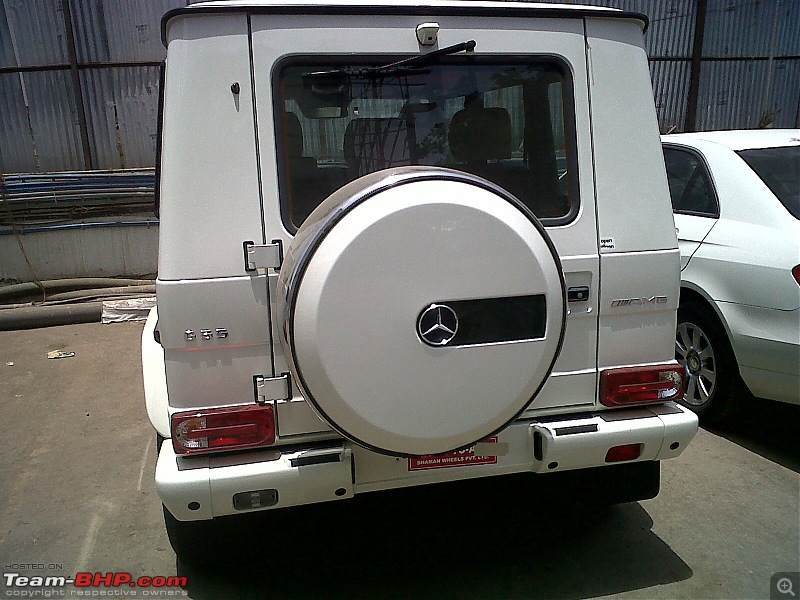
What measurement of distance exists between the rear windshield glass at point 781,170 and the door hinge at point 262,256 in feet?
10.1

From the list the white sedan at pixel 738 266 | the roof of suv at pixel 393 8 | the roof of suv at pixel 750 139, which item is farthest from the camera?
the roof of suv at pixel 750 139

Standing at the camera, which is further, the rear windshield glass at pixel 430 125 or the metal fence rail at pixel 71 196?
the metal fence rail at pixel 71 196

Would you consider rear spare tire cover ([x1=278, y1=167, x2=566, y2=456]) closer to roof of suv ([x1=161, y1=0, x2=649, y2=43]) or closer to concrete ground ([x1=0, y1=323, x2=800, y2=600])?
roof of suv ([x1=161, y1=0, x2=649, y2=43])

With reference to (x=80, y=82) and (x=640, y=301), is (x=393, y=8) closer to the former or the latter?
(x=640, y=301)

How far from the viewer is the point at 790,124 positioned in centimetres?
1084

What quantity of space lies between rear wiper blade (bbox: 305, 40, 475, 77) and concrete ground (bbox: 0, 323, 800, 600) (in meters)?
1.78

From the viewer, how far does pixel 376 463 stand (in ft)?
8.33

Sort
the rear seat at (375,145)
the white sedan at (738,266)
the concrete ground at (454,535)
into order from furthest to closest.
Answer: the white sedan at (738,266)
the concrete ground at (454,535)
the rear seat at (375,145)

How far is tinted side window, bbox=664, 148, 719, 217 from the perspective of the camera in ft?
14.3

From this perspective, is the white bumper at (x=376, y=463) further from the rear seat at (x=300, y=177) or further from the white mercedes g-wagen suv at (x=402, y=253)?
the rear seat at (x=300, y=177)

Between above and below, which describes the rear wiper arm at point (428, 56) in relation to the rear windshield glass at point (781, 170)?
above

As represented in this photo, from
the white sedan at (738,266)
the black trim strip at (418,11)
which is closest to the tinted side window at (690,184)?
the white sedan at (738,266)

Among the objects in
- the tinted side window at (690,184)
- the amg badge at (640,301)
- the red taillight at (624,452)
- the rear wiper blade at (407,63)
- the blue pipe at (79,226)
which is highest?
the rear wiper blade at (407,63)

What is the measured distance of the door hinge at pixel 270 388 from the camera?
7.99 ft
